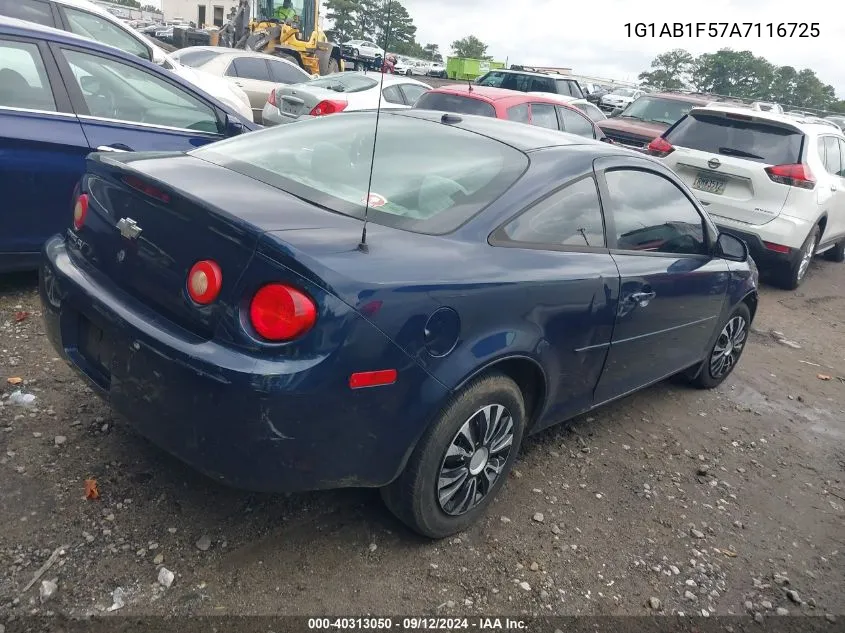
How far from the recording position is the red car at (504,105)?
850cm

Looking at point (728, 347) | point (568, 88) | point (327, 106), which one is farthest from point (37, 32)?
point (568, 88)

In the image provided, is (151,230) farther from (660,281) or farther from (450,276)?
(660,281)

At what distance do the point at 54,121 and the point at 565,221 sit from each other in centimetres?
326

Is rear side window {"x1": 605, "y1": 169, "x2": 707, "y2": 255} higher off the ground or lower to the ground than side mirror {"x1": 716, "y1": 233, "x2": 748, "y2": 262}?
higher

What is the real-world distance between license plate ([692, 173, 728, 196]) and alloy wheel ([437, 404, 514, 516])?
541 centimetres

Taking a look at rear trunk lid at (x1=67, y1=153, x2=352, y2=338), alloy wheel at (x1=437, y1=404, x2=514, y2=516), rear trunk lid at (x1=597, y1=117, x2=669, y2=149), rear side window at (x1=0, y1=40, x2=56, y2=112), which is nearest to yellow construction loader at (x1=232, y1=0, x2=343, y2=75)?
rear trunk lid at (x1=597, y1=117, x2=669, y2=149)

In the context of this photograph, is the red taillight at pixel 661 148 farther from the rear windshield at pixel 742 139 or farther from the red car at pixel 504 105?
the red car at pixel 504 105

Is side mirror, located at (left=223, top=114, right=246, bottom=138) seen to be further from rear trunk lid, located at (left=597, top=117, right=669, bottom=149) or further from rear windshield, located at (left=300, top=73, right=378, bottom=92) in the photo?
rear trunk lid, located at (left=597, top=117, right=669, bottom=149)

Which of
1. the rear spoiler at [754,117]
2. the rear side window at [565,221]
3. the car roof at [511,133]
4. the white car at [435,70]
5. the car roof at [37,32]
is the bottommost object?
the white car at [435,70]

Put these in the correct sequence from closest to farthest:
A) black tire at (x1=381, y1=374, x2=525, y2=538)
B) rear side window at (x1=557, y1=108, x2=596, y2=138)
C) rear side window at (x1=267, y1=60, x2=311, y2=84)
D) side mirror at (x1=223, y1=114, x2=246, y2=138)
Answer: black tire at (x1=381, y1=374, x2=525, y2=538), side mirror at (x1=223, y1=114, x2=246, y2=138), rear side window at (x1=557, y1=108, x2=596, y2=138), rear side window at (x1=267, y1=60, x2=311, y2=84)

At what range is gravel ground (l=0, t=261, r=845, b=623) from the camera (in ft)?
8.14

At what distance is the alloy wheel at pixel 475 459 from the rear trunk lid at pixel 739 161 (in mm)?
5118

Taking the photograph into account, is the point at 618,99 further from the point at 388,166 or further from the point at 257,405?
the point at 257,405

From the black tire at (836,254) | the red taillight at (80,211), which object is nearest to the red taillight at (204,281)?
the red taillight at (80,211)
